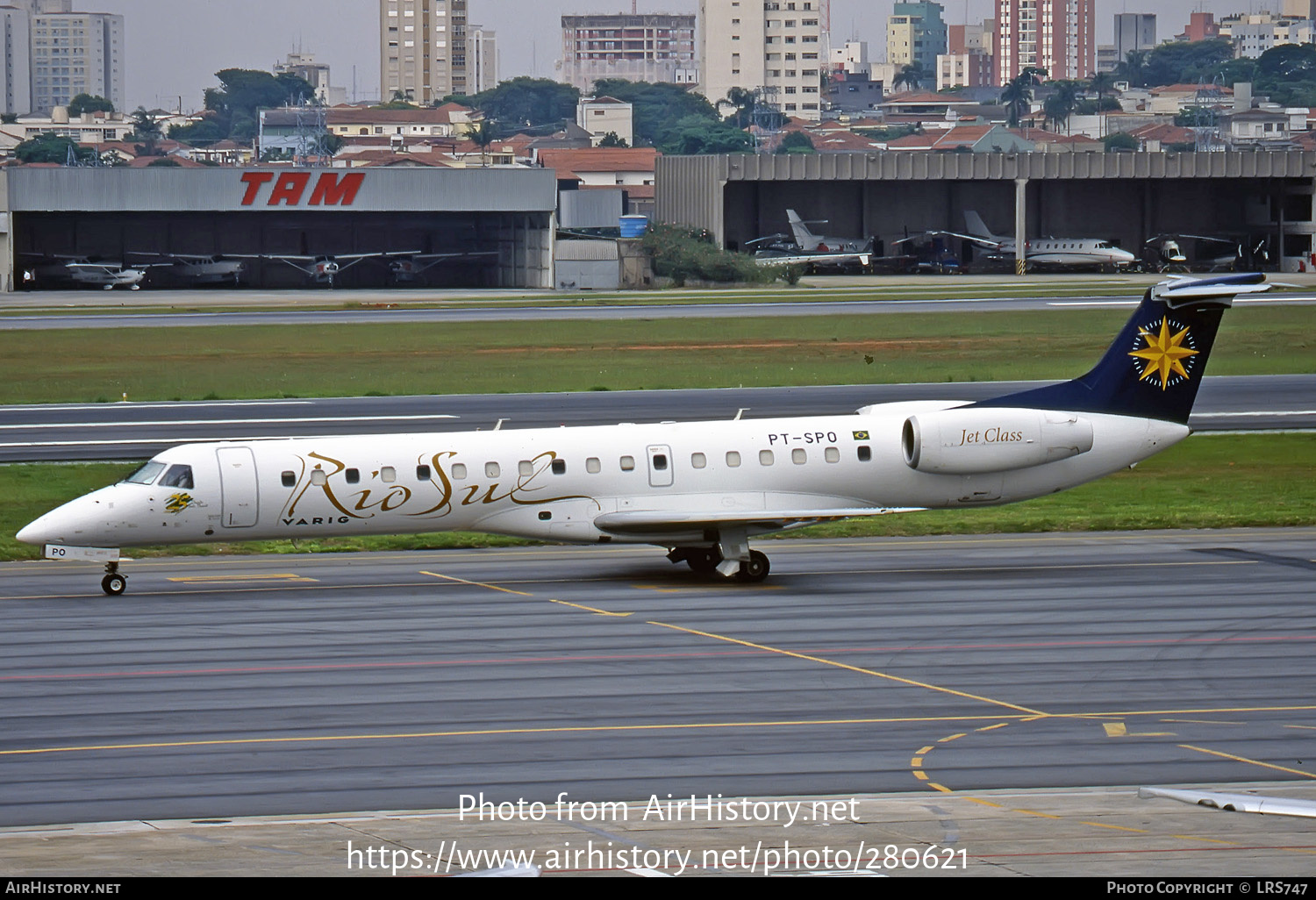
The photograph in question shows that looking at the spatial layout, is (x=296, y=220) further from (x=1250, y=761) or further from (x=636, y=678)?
(x=1250, y=761)

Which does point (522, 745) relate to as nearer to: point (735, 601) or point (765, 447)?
point (735, 601)

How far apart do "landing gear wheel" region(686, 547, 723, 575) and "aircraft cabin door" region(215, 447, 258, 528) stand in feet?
26.1

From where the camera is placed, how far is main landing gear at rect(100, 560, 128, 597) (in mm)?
29344

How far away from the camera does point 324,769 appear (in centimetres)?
1872

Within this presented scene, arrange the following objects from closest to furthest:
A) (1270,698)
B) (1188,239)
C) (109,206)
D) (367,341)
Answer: (1270,698) < (367,341) < (109,206) < (1188,239)

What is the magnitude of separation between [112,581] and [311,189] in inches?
3869

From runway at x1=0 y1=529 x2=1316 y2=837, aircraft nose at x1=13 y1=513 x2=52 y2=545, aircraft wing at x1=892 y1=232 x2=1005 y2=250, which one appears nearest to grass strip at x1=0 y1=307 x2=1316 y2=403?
runway at x1=0 y1=529 x2=1316 y2=837

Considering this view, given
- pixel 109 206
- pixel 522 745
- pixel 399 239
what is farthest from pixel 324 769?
pixel 399 239

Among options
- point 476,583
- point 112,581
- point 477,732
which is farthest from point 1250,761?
point 112,581

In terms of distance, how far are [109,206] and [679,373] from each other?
68.3m

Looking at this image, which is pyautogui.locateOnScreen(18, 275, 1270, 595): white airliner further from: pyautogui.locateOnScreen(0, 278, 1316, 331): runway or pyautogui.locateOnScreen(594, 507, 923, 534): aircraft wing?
pyautogui.locateOnScreen(0, 278, 1316, 331): runway

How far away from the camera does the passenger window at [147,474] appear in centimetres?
2936

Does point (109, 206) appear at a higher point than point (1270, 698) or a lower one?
higher
